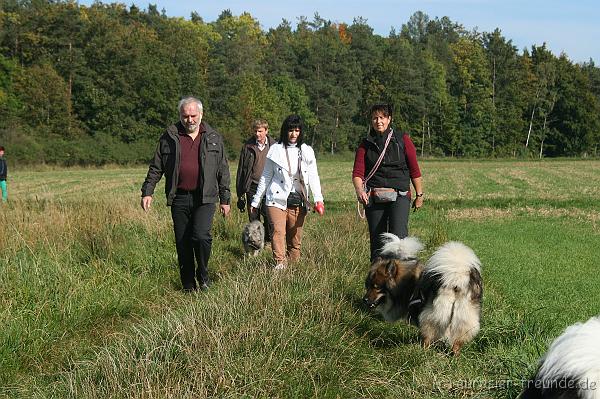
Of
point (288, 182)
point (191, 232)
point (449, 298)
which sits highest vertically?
point (288, 182)

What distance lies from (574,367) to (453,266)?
211 centimetres

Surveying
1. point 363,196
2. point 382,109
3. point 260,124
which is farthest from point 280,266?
point 260,124

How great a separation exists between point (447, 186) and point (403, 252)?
23144 mm

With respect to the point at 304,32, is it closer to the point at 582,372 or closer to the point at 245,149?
the point at 245,149

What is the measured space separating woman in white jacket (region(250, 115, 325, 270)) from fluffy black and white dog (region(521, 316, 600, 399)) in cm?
463

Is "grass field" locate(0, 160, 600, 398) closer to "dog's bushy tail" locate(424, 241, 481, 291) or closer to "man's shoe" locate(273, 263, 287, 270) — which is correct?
"man's shoe" locate(273, 263, 287, 270)

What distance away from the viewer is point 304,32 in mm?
101938

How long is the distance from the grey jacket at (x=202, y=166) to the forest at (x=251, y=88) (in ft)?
146

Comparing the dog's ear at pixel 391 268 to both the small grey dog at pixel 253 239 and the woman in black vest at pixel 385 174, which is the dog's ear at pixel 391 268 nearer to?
the woman in black vest at pixel 385 174

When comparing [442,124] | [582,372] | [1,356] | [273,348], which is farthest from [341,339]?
[442,124]

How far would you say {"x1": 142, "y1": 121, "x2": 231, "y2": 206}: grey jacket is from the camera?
6.69 m

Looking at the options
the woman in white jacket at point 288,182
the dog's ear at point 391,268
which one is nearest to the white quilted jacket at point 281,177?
the woman in white jacket at point 288,182

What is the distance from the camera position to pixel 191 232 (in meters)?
6.91

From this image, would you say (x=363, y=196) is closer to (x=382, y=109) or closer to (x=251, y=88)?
(x=382, y=109)
